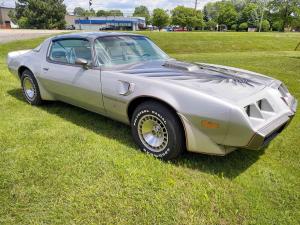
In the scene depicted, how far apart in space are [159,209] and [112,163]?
36.5 inches

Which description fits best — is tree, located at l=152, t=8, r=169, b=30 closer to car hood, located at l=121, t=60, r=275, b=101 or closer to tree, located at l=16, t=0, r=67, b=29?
tree, located at l=16, t=0, r=67, b=29

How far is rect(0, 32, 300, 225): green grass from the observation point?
2.54 metres

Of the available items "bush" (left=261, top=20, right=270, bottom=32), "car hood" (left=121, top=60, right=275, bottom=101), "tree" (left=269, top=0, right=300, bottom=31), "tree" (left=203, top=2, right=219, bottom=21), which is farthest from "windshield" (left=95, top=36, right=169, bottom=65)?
"tree" (left=203, top=2, right=219, bottom=21)

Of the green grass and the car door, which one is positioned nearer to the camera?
the green grass

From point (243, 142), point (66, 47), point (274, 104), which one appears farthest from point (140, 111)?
point (66, 47)

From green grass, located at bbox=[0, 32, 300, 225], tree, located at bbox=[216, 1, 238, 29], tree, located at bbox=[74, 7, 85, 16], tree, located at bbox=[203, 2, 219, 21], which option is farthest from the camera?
tree, located at bbox=[74, 7, 85, 16]

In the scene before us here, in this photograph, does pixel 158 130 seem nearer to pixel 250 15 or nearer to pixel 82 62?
pixel 82 62

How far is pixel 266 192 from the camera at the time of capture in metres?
2.86

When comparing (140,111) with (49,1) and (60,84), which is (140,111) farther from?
(49,1)

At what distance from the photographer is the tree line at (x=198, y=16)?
2498 inches

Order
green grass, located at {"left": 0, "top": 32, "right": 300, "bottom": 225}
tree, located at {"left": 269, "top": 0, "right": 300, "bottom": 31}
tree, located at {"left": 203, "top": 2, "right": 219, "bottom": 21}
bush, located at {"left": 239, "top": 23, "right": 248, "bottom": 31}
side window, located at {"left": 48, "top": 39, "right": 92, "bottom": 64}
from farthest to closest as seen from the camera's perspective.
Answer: tree, located at {"left": 203, "top": 2, "right": 219, "bottom": 21} → bush, located at {"left": 239, "top": 23, "right": 248, "bottom": 31} → tree, located at {"left": 269, "top": 0, "right": 300, "bottom": 31} → side window, located at {"left": 48, "top": 39, "right": 92, "bottom": 64} → green grass, located at {"left": 0, "top": 32, "right": 300, "bottom": 225}

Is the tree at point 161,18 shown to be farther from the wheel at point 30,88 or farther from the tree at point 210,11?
the wheel at point 30,88

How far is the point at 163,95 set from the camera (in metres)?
3.14

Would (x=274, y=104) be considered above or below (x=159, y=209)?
above
